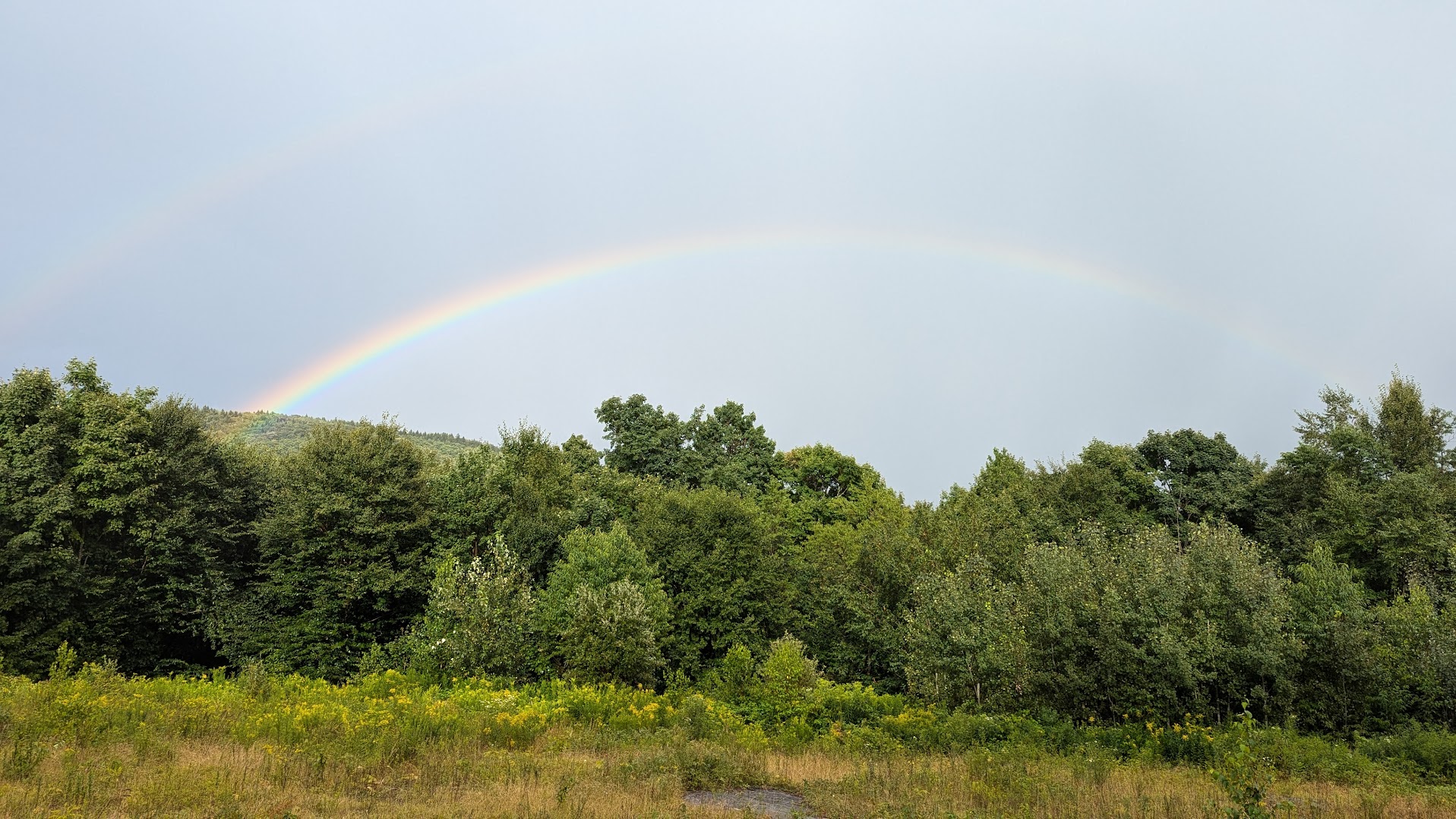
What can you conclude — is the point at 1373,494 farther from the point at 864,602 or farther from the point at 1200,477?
the point at 864,602

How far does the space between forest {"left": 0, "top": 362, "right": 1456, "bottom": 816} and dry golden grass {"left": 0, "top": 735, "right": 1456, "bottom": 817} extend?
1337 millimetres

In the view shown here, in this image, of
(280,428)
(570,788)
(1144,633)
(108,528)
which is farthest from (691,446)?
(280,428)

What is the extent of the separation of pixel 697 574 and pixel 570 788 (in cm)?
2693

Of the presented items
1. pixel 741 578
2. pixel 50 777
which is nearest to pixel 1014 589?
pixel 741 578

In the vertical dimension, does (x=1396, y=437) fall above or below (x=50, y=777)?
above

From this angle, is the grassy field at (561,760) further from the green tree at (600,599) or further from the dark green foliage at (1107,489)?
the dark green foliage at (1107,489)

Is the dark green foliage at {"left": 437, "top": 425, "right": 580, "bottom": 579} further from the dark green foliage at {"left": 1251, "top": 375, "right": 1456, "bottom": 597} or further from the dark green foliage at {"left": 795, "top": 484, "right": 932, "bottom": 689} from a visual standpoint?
the dark green foliage at {"left": 1251, "top": 375, "right": 1456, "bottom": 597}

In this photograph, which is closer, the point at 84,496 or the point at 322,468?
the point at 84,496

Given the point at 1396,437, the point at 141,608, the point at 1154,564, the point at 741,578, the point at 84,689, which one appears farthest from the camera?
the point at 1396,437

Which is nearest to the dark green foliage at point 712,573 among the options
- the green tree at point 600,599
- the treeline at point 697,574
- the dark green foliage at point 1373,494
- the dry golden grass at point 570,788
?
the treeline at point 697,574

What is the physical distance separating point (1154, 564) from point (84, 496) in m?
44.2

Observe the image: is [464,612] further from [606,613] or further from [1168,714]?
[1168,714]

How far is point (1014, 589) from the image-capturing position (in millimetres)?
29469

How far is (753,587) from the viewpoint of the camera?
127ft
